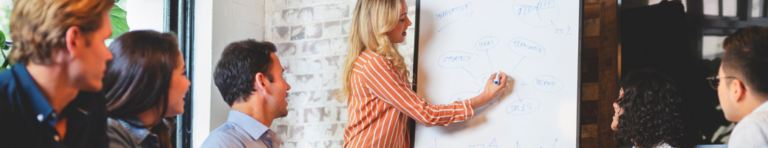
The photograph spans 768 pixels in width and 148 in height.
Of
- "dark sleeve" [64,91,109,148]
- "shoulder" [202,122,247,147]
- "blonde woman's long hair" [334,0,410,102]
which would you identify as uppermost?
"blonde woman's long hair" [334,0,410,102]

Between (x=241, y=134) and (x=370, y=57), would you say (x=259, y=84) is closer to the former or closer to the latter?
(x=241, y=134)

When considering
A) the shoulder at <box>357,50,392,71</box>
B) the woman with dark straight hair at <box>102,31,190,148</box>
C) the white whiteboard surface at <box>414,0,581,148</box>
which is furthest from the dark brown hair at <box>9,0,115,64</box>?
the white whiteboard surface at <box>414,0,581,148</box>

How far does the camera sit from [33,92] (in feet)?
2.66

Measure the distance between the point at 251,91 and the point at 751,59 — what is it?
55.3 inches

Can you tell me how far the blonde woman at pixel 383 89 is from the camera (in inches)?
80.5

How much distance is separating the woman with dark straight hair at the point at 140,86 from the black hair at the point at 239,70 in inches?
16.6

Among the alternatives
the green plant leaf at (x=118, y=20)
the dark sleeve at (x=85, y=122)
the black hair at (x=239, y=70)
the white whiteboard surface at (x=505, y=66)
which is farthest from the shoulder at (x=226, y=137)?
the green plant leaf at (x=118, y=20)

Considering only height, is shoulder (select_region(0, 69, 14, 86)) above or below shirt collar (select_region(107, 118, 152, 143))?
above

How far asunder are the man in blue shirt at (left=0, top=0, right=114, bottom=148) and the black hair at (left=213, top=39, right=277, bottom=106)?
→ 73cm

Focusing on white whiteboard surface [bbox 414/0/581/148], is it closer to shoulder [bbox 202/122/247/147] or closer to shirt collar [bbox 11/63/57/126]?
shoulder [bbox 202/122/247/147]

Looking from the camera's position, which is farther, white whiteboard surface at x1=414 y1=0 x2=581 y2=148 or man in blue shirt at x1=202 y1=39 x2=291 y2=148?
white whiteboard surface at x1=414 y1=0 x2=581 y2=148

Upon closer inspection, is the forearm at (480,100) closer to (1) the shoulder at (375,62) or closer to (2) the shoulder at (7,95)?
(1) the shoulder at (375,62)

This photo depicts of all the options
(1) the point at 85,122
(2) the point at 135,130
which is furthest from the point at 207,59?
(1) the point at 85,122

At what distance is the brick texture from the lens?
9.39 ft
